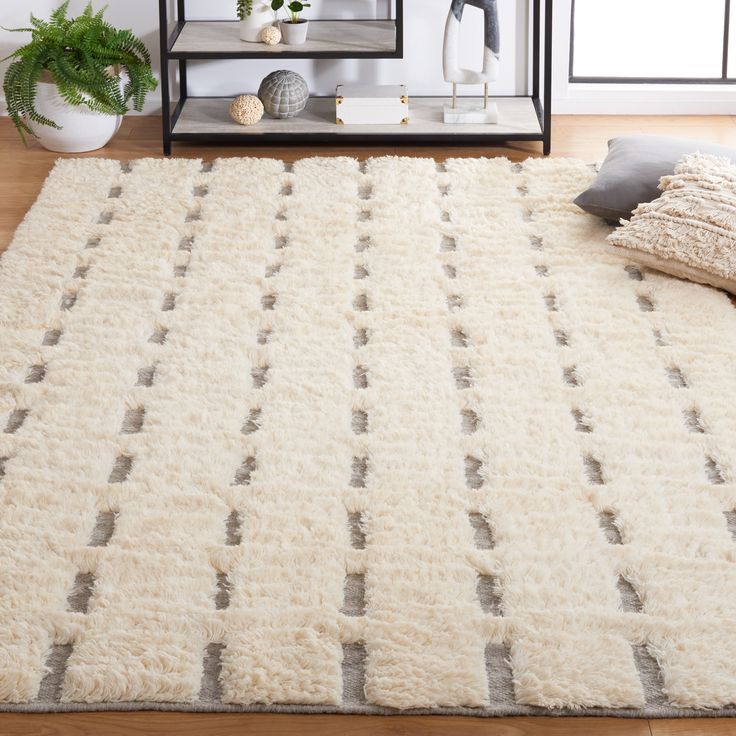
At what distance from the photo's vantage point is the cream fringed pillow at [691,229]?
2508 millimetres

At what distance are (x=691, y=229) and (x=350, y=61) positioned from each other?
1617mm

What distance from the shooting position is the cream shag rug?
1550mm

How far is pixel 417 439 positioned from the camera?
2021mm

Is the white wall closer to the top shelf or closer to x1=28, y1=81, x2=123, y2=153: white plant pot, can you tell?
the top shelf

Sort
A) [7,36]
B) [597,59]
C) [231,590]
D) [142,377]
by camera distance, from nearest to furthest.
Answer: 1. [231,590]
2. [142,377]
3. [7,36]
4. [597,59]

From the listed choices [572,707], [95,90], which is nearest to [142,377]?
[572,707]

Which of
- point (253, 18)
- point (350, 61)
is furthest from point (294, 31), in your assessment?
point (350, 61)

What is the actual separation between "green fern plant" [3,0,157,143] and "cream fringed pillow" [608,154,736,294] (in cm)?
163

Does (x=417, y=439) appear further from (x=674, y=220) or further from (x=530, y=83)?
(x=530, y=83)

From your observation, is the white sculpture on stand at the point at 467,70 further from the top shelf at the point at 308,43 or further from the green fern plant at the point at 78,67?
the green fern plant at the point at 78,67

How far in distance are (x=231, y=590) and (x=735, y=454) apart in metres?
0.95

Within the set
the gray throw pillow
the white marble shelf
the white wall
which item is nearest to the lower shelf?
the white marble shelf

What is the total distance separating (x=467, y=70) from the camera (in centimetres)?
343

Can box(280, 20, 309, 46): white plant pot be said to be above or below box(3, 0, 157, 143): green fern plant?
above
